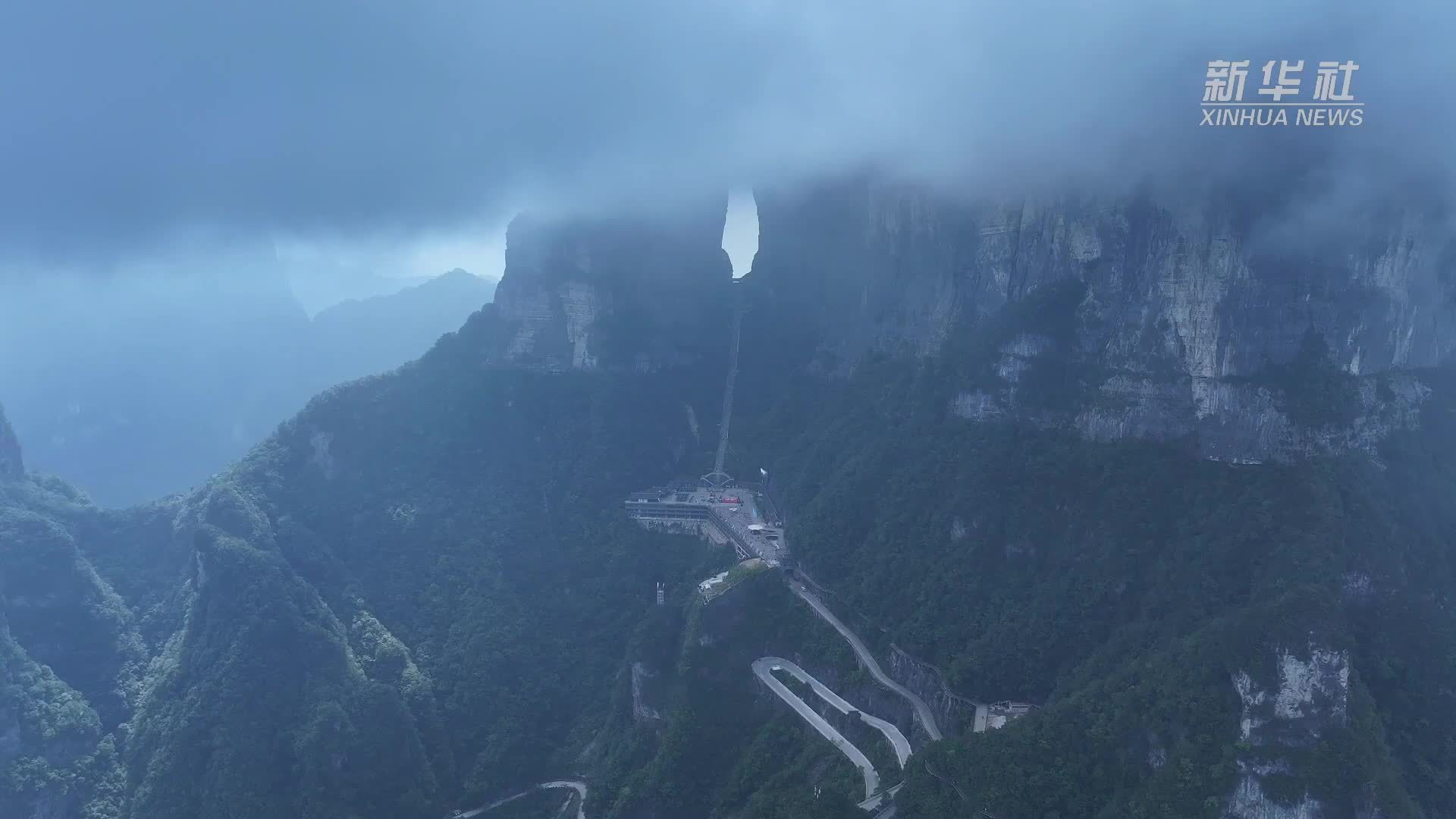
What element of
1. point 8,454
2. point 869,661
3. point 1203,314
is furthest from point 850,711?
point 8,454

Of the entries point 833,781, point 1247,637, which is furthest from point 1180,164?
point 833,781

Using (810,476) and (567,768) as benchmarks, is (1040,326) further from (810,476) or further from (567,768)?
(567,768)

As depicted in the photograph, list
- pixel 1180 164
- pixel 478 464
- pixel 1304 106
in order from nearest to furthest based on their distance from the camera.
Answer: pixel 1304 106 < pixel 1180 164 < pixel 478 464

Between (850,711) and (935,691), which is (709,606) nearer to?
(850,711)

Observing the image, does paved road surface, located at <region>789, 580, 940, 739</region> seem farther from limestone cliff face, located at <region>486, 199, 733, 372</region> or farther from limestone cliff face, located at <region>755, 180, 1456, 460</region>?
limestone cliff face, located at <region>486, 199, 733, 372</region>

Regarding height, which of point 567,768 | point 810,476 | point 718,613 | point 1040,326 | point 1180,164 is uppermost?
point 1180,164
